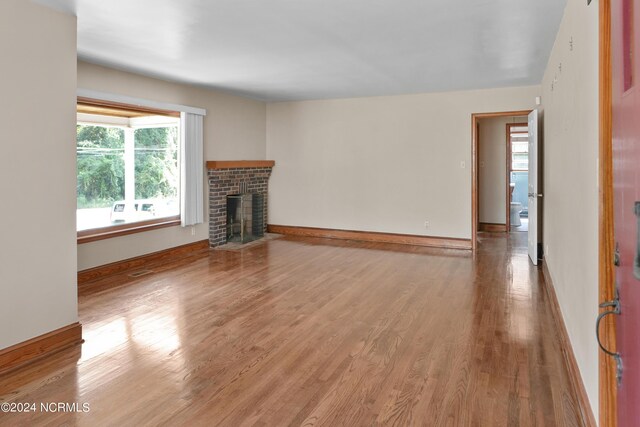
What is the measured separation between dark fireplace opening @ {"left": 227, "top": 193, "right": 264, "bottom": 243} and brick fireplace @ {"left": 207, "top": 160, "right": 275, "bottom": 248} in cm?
15

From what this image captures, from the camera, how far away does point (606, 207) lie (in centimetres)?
163

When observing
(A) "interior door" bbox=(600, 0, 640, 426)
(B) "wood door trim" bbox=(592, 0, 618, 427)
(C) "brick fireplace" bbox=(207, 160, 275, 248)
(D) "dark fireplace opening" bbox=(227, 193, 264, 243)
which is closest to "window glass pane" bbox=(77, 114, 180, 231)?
(C) "brick fireplace" bbox=(207, 160, 275, 248)

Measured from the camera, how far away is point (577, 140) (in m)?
2.61

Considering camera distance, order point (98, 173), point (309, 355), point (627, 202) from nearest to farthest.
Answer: point (627, 202) → point (309, 355) → point (98, 173)

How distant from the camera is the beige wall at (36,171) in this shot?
9.37 feet

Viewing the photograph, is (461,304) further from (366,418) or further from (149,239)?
(149,239)

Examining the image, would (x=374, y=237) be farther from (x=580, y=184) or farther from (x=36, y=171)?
(x=36, y=171)

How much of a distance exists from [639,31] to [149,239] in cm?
590

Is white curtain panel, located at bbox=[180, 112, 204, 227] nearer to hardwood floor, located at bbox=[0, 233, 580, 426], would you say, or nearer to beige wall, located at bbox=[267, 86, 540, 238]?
hardwood floor, located at bbox=[0, 233, 580, 426]

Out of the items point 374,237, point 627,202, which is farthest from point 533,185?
point 627,202

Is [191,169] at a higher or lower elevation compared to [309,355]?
higher

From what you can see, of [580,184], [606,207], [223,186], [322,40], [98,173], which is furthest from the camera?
[223,186]

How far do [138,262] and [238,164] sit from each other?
2.44 m

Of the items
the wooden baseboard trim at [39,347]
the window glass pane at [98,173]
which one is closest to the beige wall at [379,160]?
the window glass pane at [98,173]
